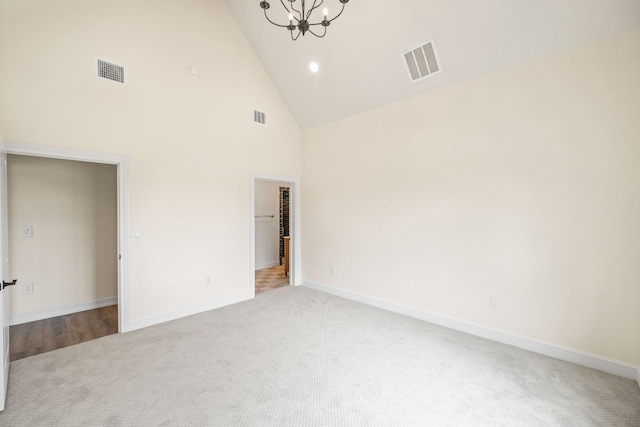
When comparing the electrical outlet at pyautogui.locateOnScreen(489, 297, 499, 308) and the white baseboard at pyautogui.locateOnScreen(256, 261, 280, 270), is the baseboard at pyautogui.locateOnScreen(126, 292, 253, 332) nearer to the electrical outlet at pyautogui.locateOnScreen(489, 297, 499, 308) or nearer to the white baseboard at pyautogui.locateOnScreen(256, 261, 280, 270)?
the white baseboard at pyautogui.locateOnScreen(256, 261, 280, 270)

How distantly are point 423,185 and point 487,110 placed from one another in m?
1.07

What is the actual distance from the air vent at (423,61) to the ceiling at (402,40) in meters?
0.06

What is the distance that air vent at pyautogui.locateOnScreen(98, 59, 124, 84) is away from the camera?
9.66 feet

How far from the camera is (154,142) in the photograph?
333 cm

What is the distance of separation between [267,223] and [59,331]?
416 cm

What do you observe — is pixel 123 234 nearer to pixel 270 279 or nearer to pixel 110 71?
pixel 110 71

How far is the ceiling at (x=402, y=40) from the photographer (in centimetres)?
236

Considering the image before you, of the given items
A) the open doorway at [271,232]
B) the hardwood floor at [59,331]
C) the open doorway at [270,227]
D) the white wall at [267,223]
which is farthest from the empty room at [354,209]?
the white wall at [267,223]

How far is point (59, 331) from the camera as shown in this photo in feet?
10.5

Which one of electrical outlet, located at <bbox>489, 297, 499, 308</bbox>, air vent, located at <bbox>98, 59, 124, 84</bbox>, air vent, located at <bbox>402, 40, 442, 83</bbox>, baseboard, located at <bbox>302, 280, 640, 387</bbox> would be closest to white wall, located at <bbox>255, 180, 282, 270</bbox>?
baseboard, located at <bbox>302, 280, 640, 387</bbox>

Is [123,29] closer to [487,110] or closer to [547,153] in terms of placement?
[487,110]

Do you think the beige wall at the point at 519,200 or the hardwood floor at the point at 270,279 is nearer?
the beige wall at the point at 519,200

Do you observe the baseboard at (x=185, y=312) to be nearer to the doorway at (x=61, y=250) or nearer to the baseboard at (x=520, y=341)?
the doorway at (x=61, y=250)

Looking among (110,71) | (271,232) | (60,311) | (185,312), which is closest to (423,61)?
(110,71)
